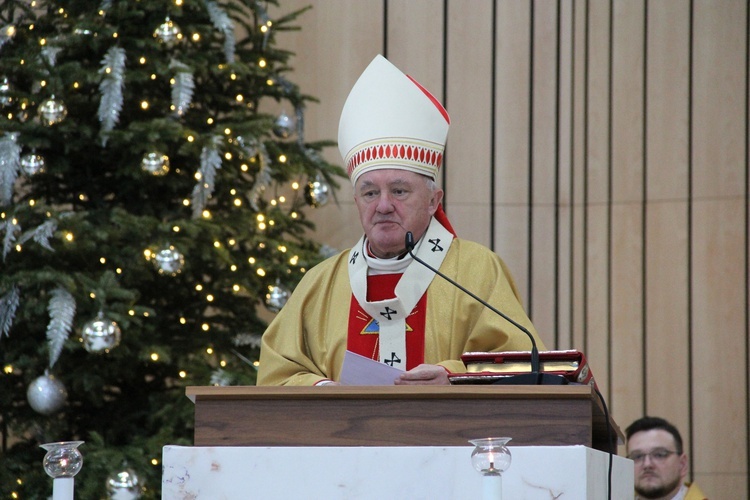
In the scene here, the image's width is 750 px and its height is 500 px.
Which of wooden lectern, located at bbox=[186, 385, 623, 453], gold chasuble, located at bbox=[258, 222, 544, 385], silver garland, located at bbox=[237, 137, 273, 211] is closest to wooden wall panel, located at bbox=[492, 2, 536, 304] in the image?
silver garland, located at bbox=[237, 137, 273, 211]

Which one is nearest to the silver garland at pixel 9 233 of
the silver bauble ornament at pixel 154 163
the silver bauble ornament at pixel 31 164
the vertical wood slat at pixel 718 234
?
the silver bauble ornament at pixel 31 164

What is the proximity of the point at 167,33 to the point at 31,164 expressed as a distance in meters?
0.79

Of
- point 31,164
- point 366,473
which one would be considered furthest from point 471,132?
point 366,473

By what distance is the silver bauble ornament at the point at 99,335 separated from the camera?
187 inches

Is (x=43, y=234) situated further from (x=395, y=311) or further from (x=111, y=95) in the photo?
(x=395, y=311)

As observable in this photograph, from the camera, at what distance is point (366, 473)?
249cm

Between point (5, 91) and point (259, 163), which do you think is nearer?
point (5, 91)

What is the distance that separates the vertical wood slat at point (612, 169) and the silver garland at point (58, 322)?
1974 mm

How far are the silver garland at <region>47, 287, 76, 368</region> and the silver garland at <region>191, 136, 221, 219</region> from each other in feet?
2.20

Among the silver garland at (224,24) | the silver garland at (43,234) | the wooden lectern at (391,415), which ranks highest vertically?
the silver garland at (224,24)

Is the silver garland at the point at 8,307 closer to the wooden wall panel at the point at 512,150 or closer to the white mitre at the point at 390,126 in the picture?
the white mitre at the point at 390,126

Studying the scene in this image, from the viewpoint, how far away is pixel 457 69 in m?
6.70

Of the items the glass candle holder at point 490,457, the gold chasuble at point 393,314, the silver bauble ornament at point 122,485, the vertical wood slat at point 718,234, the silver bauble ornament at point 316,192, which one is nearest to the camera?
the glass candle holder at point 490,457

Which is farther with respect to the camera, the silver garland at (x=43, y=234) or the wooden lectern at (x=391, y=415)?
the silver garland at (x=43, y=234)
